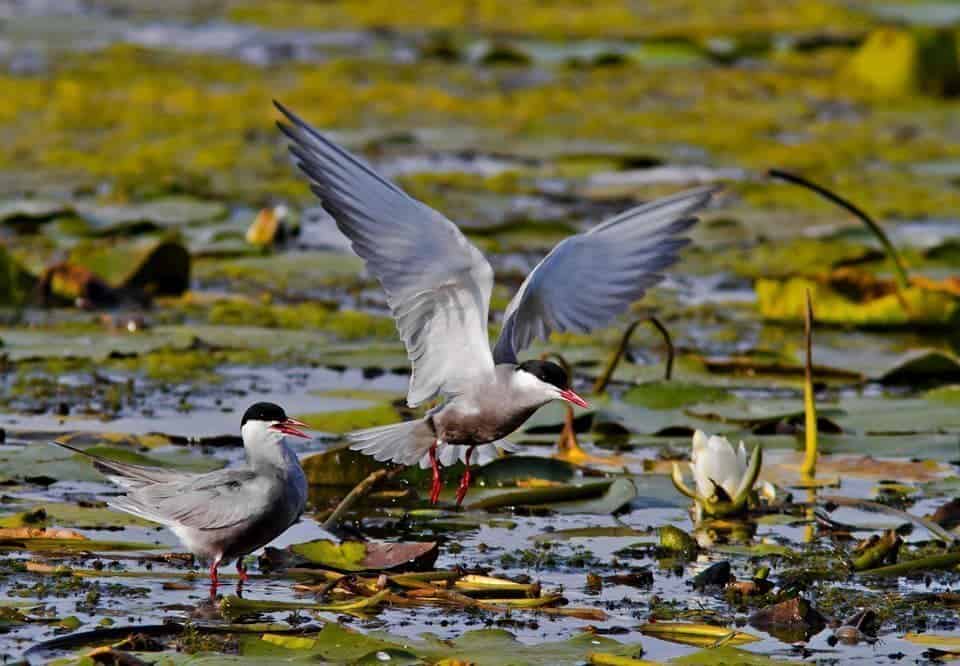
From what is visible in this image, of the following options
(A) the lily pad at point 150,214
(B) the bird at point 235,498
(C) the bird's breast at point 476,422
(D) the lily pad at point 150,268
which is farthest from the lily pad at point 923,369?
(A) the lily pad at point 150,214

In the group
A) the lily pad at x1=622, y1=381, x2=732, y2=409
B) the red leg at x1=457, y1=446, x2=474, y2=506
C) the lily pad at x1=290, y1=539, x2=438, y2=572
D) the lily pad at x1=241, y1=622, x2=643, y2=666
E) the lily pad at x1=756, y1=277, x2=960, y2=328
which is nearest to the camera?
the lily pad at x1=241, y1=622, x2=643, y2=666

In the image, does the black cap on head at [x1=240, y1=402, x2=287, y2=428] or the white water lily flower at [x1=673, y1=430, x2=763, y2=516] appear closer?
the black cap on head at [x1=240, y1=402, x2=287, y2=428]

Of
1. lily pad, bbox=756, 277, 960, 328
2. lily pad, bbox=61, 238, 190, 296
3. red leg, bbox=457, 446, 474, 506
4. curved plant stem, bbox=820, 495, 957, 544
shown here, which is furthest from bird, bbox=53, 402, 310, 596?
lily pad, bbox=756, 277, 960, 328

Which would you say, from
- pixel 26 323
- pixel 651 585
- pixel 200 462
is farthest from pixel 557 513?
pixel 26 323

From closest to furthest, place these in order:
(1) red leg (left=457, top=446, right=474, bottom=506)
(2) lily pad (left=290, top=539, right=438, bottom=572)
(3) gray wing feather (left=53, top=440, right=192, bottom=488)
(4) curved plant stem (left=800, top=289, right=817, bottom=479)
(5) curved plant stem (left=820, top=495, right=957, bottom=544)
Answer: (2) lily pad (left=290, top=539, right=438, bottom=572) → (3) gray wing feather (left=53, top=440, right=192, bottom=488) → (5) curved plant stem (left=820, top=495, right=957, bottom=544) → (1) red leg (left=457, top=446, right=474, bottom=506) → (4) curved plant stem (left=800, top=289, right=817, bottom=479)

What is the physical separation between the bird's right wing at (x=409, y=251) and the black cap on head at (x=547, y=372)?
199mm

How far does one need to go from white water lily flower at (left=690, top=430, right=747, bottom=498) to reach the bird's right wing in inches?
31.6

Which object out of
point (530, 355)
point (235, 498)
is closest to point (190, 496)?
point (235, 498)

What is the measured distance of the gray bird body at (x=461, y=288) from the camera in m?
5.35

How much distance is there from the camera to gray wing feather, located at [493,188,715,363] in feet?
18.5

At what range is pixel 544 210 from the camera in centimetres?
1216

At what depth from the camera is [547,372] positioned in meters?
5.32

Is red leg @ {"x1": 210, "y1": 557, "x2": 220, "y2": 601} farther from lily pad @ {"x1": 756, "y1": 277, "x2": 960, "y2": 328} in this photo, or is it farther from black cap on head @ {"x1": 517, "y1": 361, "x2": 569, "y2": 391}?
lily pad @ {"x1": 756, "y1": 277, "x2": 960, "y2": 328}

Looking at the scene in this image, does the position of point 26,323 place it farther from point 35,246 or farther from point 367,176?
point 367,176
